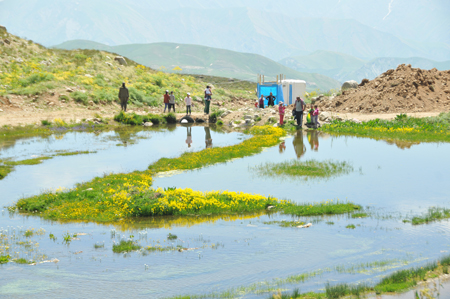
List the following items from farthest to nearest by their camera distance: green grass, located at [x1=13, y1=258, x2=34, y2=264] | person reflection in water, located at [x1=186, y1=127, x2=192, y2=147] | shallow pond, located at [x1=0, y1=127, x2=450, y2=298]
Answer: person reflection in water, located at [x1=186, y1=127, x2=192, y2=147] < green grass, located at [x1=13, y1=258, x2=34, y2=264] < shallow pond, located at [x1=0, y1=127, x2=450, y2=298]

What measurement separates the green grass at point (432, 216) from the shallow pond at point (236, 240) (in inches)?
13.4

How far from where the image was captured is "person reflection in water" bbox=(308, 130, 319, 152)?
2842 centimetres

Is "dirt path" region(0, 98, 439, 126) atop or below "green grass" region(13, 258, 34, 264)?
atop

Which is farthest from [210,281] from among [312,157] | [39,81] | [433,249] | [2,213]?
[39,81]

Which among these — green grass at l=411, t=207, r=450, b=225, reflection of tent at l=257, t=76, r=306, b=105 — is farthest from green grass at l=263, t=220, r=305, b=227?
reflection of tent at l=257, t=76, r=306, b=105

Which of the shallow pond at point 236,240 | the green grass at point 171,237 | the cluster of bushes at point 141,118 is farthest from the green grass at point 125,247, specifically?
the cluster of bushes at point 141,118

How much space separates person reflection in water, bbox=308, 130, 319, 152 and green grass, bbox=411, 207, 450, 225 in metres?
12.8

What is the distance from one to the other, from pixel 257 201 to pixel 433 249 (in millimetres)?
5825

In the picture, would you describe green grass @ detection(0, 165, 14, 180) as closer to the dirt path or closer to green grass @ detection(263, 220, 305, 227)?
green grass @ detection(263, 220, 305, 227)

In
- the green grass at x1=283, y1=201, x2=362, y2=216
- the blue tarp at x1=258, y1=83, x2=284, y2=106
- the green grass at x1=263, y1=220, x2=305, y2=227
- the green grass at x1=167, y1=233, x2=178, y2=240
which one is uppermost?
the blue tarp at x1=258, y1=83, x2=284, y2=106

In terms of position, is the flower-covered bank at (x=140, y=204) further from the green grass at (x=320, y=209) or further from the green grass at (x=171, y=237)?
the green grass at (x=171, y=237)

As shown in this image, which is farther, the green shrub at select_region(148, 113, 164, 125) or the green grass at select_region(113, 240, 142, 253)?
the green shrub at select_region(148, 113, 164, 125)

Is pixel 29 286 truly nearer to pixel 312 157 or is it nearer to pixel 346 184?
pixel 346 184

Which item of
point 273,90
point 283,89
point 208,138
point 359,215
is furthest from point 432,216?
point 273,90
